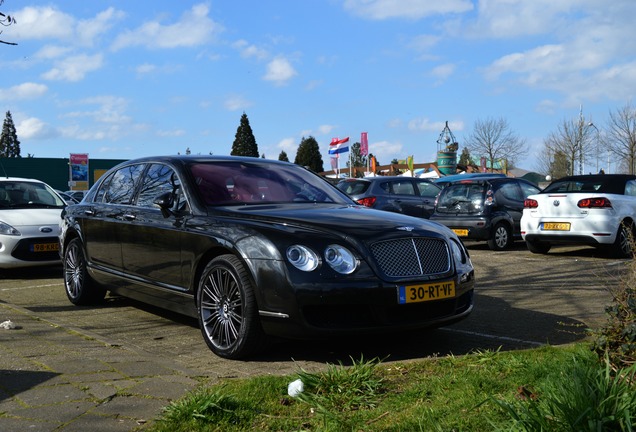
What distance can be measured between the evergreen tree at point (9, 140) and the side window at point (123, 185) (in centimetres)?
10474

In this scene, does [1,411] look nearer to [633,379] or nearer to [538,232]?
[633,379]

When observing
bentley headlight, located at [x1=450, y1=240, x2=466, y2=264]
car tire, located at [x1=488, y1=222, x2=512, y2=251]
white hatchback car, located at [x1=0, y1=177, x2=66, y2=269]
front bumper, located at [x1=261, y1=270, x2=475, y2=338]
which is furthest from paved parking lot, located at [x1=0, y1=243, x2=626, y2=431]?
car tire, located at [x1=488, y1=222, x2=512, y2=251]

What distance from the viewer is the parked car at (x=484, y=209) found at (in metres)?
14.5

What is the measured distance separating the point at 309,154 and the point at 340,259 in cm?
8209

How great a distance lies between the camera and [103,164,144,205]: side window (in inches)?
278

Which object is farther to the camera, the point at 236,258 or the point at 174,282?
the point at 174,282

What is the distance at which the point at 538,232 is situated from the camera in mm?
12844

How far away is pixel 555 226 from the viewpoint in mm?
→ 12555

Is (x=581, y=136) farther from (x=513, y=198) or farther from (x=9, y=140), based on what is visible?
(x=9, y=140)

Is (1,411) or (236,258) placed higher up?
(236,258)

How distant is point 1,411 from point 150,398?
2.55ft

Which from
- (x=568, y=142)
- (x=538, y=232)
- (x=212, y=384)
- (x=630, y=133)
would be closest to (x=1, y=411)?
(x=212, y=384)

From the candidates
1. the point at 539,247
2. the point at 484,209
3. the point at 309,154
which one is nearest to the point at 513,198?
the point at 484,209

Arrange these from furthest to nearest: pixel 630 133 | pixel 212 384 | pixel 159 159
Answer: pixel 630 133
pixel 159 159
pixel 212 384
